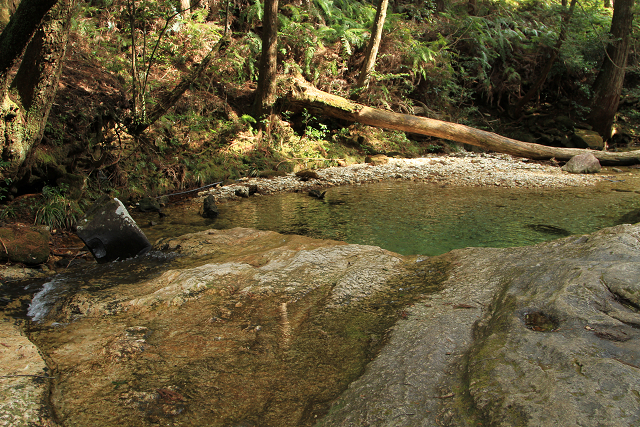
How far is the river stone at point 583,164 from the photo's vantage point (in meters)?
10.4

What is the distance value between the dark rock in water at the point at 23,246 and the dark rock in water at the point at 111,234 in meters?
0.42

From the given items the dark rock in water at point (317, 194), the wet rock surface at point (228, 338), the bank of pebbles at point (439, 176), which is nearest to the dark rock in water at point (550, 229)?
the wet rock surface at point (228, 338)

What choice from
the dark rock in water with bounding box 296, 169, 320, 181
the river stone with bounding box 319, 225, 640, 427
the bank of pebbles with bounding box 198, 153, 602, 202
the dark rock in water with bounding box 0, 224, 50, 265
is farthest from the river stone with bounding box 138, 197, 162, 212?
the river stone with bounding box 319, 225, 640, 427

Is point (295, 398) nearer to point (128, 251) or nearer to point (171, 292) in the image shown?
point (171, 292)

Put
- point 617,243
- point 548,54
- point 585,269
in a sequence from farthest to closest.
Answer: point 548,54 → point 617,243 → point 585,269

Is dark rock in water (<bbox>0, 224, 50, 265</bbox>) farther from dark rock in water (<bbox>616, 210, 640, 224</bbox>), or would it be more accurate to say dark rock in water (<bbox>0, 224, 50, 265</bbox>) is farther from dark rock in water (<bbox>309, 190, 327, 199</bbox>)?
dark rock in water (<bbox>616, 210, 640, 224</bbox>)

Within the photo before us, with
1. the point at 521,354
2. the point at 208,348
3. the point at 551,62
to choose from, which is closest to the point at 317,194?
the point at 208,348

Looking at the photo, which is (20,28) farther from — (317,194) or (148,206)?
(317,194)

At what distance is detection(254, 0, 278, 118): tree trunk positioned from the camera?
1046 cm

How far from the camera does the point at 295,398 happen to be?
2.12m

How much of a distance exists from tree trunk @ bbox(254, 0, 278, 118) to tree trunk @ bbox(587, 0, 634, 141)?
11.8 m

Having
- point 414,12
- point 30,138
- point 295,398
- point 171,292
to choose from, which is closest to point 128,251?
point 171,292

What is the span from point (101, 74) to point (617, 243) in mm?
10113

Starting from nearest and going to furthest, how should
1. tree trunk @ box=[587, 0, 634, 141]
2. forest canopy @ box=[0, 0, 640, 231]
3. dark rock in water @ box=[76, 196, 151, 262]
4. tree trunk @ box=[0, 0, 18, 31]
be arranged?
1. dark rock in water @ box=[76, 196, 151, 262]
2. forest canopy @ box=[0, 0, 640, 231]
3. tree trunk @ box=[0, 0, 18, 31]
4. tree trunk @ box=[587, 0, 634, 141]
